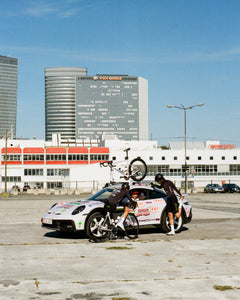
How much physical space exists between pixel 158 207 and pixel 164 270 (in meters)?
5.34

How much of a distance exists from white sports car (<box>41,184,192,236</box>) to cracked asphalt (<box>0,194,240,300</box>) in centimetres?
41

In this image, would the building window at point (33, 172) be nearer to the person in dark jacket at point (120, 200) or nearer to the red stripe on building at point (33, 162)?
the red stripe on building at point (33, 162)

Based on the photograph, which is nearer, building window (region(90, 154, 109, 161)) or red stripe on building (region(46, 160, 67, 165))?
red stripe on building (region(46, 160, 67, 165))

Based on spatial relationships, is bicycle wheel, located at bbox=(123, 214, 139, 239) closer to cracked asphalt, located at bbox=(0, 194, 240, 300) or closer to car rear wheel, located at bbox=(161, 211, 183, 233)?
cracked asphalt, located at bbox=(0, 194, 240, 300)

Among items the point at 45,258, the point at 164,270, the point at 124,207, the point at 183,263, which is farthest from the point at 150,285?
the point at 124,207

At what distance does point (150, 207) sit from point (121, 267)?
4986mm

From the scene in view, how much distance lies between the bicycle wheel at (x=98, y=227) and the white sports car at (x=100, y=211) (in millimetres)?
28

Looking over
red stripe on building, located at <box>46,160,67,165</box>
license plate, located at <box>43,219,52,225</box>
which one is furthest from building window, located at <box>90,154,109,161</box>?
license plate, located at <box>43,219,52,225</box>

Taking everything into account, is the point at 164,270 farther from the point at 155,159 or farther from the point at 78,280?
the point at 155,159

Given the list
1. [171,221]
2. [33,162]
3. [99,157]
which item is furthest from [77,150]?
[171,221]

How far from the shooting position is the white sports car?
37.2ft

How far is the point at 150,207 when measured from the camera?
1280 cm

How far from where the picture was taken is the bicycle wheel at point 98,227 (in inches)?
444

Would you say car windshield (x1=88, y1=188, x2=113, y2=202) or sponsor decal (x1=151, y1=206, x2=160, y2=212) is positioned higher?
car windshield (x1=88, y1=188, x2=113, y2=202)
